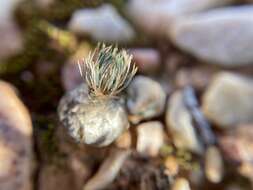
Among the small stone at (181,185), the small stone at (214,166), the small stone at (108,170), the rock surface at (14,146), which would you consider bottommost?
the small stone at (214,166)

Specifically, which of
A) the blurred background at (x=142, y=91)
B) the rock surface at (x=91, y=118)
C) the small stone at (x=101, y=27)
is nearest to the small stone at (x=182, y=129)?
the blurred background at (x=142, y=91)

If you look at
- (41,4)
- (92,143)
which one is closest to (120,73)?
(92,143)

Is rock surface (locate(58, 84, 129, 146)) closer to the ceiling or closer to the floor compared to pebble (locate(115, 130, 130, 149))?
closer to the ceiling

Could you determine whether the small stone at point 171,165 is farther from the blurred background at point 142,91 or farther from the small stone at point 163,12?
the small stone at point 163,12

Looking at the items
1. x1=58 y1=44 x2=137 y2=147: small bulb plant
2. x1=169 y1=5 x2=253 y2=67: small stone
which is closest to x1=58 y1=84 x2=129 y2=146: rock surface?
x1=58 y1=44 x2=137 y2=147: small bulb plant

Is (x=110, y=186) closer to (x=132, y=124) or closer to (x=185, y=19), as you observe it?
(x=132, y=124)

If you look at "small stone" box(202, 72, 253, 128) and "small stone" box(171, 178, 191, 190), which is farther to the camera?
"small stone" box(202, 72, 253, 128)

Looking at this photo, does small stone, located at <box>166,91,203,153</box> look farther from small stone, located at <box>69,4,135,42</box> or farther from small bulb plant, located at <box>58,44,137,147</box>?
small stone, located at <box>69,4,135,42</box>
